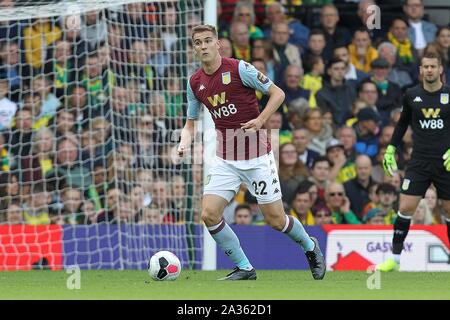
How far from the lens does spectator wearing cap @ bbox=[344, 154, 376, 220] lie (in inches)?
595

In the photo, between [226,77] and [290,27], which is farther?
[290,27]

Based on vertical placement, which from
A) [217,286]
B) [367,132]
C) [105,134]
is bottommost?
[217,286]

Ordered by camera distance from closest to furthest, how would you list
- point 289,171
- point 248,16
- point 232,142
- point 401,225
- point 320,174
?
point 232,142, point 401,225, point 289,171, point 320,174, point 248,16

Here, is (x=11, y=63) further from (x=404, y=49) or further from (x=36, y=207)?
(x=404, y=49)

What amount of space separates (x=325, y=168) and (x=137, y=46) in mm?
3009

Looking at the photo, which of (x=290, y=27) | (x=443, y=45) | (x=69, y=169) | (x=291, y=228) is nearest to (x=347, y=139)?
(x=290, y=27)

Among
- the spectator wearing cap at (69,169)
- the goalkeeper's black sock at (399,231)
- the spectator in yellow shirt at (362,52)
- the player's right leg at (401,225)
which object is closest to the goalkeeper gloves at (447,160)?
the player's right leg at (401,225)

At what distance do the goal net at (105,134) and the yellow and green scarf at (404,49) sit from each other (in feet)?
13.7

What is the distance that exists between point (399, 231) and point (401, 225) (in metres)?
0.07

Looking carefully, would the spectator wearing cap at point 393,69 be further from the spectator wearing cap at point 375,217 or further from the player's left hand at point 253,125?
the player's left hand at point 253,125

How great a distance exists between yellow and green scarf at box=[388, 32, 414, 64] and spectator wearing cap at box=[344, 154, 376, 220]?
7.90 feet

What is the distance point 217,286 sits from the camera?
9.52 meters

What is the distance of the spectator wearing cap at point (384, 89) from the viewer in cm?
1655

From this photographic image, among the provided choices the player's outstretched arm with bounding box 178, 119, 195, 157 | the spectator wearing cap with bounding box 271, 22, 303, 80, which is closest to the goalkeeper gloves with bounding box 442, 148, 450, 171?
the player's outstretched arm with bounding box 178, 119, 195, 157
